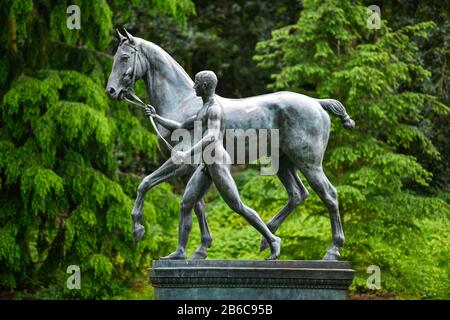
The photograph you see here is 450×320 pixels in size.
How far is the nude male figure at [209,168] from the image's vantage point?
9.28 meters

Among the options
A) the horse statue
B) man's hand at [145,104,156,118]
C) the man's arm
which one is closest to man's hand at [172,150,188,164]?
the horse statue

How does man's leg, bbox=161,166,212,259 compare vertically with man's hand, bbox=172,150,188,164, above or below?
below

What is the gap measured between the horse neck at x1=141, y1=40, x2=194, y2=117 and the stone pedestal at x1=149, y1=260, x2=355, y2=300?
1914mm

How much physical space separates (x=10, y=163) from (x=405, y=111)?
23.4 feet

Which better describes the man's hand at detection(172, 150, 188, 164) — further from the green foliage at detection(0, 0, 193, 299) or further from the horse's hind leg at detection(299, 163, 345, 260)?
the green foliage at detection(0, 0, 193, 299)

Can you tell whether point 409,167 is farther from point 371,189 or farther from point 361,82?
point 361,82

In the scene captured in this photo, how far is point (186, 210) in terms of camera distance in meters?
9.45

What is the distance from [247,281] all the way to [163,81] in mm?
2570

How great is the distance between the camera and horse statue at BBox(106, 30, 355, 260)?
9828 millimetres

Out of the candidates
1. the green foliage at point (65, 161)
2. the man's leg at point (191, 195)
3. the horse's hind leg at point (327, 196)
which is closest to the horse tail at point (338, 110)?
the horse's hind leg at point (327, 196)

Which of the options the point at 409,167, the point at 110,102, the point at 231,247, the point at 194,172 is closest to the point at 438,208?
the point at 409,167

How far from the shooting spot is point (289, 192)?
10.1 m

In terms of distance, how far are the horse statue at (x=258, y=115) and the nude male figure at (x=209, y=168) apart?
11.4 inches

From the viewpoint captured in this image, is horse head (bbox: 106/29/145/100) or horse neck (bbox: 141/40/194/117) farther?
horse neck (bbox: 141/40/194/117)
